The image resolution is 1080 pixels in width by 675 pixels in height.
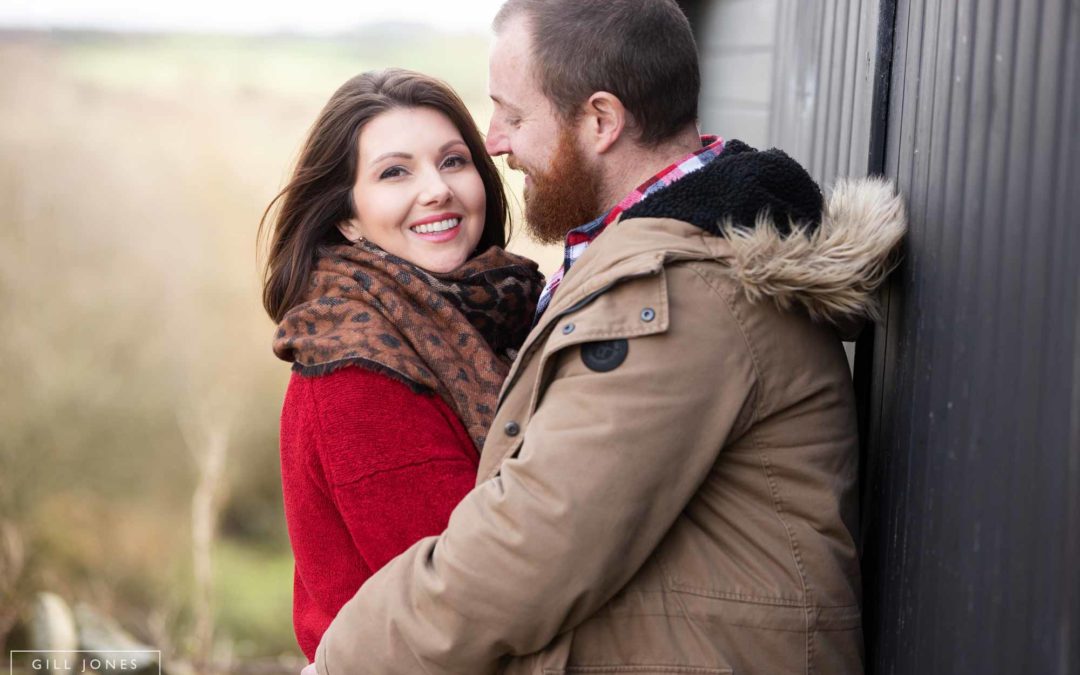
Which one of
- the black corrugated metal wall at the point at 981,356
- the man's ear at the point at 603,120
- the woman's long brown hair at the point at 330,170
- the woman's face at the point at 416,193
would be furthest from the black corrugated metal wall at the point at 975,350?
the woman's long brown hair at the point at 330,170

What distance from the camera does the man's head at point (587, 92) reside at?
7.16ft

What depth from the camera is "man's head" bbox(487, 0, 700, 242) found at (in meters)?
2.18

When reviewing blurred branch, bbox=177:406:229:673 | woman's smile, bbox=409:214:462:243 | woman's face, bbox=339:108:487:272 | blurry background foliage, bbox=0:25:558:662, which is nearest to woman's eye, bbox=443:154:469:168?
woman's face, bbox=339:108:487:272

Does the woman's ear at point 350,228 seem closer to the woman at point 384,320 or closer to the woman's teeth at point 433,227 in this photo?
the woman at point 384,320

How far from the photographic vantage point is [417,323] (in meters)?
2.29

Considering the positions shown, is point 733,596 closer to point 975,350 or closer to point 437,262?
point 975,350

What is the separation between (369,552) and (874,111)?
1.24 m

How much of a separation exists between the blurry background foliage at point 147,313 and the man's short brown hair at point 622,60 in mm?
3441

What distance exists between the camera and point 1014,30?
5.17 ft

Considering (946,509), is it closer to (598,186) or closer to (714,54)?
(598,186)

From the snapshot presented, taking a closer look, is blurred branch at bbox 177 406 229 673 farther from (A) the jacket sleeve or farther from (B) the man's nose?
(A) the jacket sleeve

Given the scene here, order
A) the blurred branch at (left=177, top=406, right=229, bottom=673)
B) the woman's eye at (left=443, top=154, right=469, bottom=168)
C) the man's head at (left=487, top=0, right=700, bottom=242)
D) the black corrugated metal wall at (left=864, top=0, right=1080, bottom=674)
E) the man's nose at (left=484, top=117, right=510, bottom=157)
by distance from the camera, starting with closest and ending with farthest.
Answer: the black corrugated metal wall at (left=864, top=0, right=1080, bottom=674) < the man's head at (left=487, top=0, right=700, bottom=242) < the man's nose at (left=484, top=117, right=510, bottom=157) < the woman's eye at (left=443, top=154, right=469, bottom=168) < the blurred branch at (left=177, top=406, right=229, bottom=673)

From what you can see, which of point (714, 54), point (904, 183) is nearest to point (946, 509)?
point (904, 183)

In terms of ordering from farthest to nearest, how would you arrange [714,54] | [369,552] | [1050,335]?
1. [714,54]
2. [369,552]
3. [1050,335]
